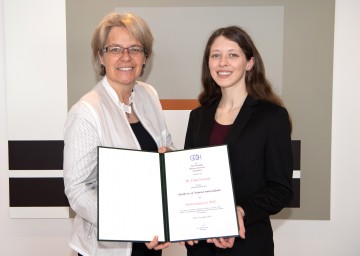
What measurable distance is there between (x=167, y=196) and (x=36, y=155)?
1583mm

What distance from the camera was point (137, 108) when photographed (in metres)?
2.00

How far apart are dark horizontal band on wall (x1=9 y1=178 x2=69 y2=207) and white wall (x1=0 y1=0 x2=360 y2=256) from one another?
4.5 inches

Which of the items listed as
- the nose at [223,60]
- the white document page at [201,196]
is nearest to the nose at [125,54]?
the nose at [223,60]

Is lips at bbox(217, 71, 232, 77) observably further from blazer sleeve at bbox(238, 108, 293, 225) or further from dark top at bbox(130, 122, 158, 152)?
dark top at bbox(130, 122, 158, 152)

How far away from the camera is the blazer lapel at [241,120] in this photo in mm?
1688

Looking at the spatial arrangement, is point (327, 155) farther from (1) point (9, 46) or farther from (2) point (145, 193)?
(1) point (9, 46)

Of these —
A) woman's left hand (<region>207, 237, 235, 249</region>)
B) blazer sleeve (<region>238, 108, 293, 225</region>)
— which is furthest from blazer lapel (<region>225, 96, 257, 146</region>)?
woman's left hand (<region>207, 237, 235, 249</region>)

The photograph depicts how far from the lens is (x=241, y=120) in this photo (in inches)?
67.5

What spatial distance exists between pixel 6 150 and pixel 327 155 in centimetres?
231

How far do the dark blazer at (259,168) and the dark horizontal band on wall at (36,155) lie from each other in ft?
4.99

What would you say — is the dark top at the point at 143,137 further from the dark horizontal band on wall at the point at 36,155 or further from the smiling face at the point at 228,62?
the dark horizontal band on wall at the point at 36,155

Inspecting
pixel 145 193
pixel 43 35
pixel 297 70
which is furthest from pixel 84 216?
pixel 297 70

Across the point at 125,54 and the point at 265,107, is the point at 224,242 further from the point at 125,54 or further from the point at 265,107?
the point at 125,54

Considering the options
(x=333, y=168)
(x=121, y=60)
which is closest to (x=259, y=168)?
(x=121, y=60)
